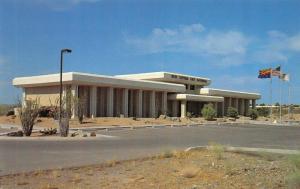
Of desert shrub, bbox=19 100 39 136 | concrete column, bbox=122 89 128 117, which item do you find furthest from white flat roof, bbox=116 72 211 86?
desert shrub, bbox=19 100 39 136

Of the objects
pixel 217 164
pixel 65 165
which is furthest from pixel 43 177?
pixel 217 164

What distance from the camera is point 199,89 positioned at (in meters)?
89.5

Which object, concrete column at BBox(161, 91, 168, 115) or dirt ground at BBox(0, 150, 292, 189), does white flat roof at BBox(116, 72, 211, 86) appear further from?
dirt ground at BBox(0, 150, 292, 189)

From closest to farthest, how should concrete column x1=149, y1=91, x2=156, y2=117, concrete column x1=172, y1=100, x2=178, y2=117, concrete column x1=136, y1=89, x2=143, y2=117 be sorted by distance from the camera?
concrete column x1=136, y1=89, x2=143, y2=117 → concrete column x1=149, y1=91, x2=156, y2=117 → concrete column x1=172, y1=100, x2=178, y2=117

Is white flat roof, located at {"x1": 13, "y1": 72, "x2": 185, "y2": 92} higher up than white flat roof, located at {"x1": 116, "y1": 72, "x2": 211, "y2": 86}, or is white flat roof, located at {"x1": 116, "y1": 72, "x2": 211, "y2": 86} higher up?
white flat roof, located at {"x1": 116, "y1": 72, "x2": 211, "y2": 86}

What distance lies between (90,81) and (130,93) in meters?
12.6

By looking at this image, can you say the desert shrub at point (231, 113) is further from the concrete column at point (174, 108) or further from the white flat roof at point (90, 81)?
the white flat roof at point (90, 81)

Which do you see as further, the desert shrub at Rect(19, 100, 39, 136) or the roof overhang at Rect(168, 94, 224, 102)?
the roof overhang at Rect(168, 94, 224, 102)

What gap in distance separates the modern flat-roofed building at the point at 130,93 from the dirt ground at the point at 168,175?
42284 mm

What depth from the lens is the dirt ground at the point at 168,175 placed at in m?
10.6

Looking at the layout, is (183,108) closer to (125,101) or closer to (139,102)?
(139,102)

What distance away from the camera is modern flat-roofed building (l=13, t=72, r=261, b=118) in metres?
62.2

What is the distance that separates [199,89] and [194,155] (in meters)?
73.6

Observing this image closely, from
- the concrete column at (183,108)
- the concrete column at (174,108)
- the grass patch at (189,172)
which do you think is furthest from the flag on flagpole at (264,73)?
the grass patch at (189,172)
